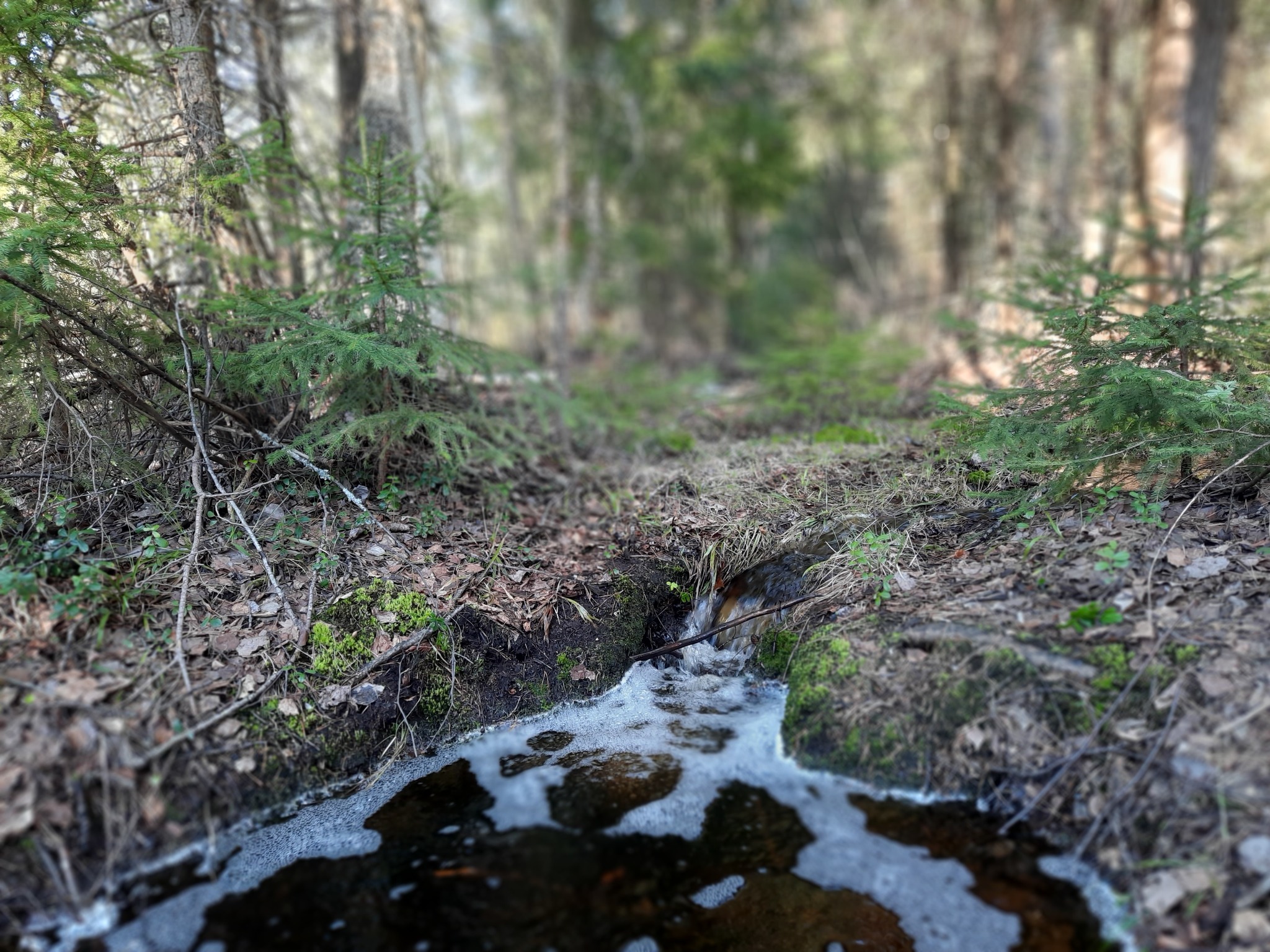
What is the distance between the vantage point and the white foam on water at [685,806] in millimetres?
2914

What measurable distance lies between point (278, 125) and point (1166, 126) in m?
10.8

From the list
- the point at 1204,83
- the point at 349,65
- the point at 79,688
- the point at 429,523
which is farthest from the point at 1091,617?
the point at 1204,83

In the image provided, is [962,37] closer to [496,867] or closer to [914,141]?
[914,141]

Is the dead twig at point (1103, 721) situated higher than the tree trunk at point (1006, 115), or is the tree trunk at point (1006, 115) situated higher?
the tree trunk at point (1006, 115)

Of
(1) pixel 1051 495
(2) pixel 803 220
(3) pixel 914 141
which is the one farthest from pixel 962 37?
(1) pixel 1051 495

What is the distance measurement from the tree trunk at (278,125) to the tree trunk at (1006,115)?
10.2m

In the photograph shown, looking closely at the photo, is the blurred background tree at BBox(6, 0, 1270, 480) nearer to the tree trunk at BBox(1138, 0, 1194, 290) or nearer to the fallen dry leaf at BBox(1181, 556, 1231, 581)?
the tree trunk at BBox(1138, 0, 1194, 290)

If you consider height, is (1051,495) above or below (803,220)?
below

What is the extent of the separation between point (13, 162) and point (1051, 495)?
631 cm

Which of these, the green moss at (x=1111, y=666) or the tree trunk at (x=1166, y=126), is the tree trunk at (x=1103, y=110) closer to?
the tree trunk at (x=1166, y=126)

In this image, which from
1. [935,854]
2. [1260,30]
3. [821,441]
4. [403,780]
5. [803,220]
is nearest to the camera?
[935,854]

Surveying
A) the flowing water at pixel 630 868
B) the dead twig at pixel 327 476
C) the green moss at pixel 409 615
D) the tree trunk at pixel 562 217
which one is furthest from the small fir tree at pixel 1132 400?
the tree trunk at pixel 562 217

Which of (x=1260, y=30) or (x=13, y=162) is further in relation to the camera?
(x=1260, y=30)

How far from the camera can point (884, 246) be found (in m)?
28.4
